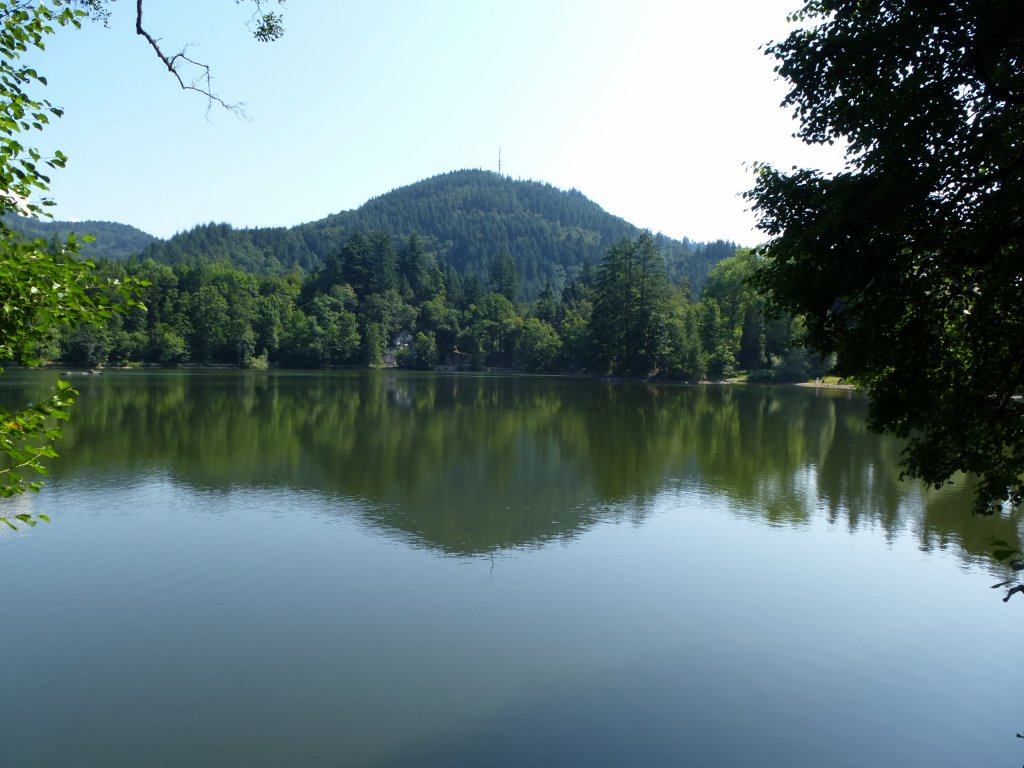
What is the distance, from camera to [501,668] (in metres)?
9.23

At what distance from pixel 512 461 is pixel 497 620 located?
48.6ft

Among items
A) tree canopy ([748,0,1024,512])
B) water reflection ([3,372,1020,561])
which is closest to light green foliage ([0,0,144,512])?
tree canopy ([748,0,1024,512])

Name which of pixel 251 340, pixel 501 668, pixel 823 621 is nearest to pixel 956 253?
pixel 823 621

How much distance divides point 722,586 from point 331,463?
48.9 feet

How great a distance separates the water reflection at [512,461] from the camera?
17484 millimetres

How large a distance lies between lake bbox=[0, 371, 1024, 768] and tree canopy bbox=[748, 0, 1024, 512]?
3.36 meters

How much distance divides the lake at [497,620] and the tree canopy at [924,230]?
336cm

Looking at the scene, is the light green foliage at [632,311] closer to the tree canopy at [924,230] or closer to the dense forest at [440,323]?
the dense forest at [440,323]

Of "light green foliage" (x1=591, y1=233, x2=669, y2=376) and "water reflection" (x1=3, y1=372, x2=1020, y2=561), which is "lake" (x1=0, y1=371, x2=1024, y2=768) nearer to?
"water reflection" (x1=3, y1=372, x2=1020, y2=561)

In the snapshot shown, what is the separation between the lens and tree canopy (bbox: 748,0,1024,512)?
7.02m

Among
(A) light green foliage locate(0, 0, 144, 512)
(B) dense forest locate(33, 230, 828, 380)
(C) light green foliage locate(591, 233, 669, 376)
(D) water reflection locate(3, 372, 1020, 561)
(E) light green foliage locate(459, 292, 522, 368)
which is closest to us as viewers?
(A) light green foliage locate(0, 0, 144, 512)

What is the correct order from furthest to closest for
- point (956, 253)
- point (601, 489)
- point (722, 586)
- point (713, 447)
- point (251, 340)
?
1. point (251, 340)
2. point (713, 447)
3. point (601, 489)
4. point (722, 586)
5. point (956, 253)

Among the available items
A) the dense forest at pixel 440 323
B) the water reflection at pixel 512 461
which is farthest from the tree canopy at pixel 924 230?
the dense forest at pixel 440 323

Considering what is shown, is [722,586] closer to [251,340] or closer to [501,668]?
[501,668]
